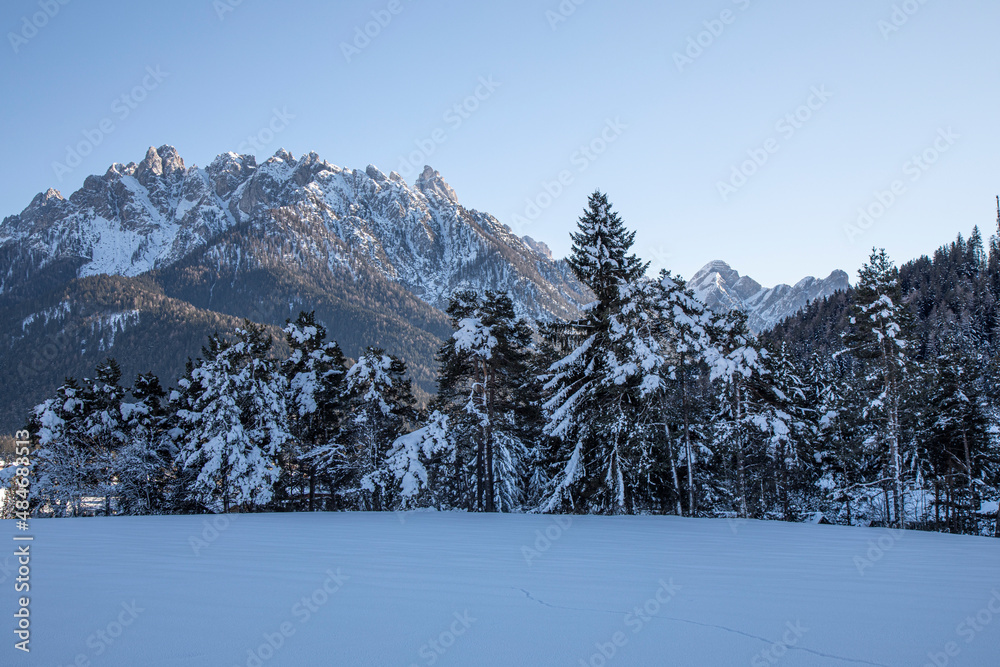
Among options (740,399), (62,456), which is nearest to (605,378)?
(740,399)

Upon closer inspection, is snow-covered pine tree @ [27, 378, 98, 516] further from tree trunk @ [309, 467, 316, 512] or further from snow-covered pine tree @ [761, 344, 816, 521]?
snow-covered pine tree @ [761, 344, 816, 521]

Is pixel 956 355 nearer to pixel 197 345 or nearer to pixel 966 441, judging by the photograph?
pixel 966 441

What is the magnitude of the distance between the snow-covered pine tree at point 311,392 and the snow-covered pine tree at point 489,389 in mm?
6038

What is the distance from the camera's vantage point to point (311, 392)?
26562mm

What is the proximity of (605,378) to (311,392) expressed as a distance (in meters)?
14.9

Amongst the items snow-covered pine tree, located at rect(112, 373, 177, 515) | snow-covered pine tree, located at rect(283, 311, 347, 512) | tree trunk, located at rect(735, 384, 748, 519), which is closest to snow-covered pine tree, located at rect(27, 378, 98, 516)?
snow-covered pine tree, located at rect(112, 373, 177, 515)

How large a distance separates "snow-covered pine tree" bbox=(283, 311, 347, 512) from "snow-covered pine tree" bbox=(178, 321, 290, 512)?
102cm

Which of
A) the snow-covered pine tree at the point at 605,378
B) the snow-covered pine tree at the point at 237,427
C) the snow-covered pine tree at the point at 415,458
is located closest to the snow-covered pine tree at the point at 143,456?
the snow-covered pine tree at the point at 237,427

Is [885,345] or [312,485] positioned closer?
[885,345]

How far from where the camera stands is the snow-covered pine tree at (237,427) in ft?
79.6

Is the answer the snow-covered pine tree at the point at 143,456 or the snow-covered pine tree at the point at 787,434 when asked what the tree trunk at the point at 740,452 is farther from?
the snow-covered pine tree at the point at 143,456

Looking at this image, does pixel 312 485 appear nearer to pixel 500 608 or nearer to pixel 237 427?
pixel 237 427

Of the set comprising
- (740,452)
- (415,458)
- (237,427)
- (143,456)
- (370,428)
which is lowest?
(143,456)

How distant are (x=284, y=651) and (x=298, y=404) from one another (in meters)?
25.0
